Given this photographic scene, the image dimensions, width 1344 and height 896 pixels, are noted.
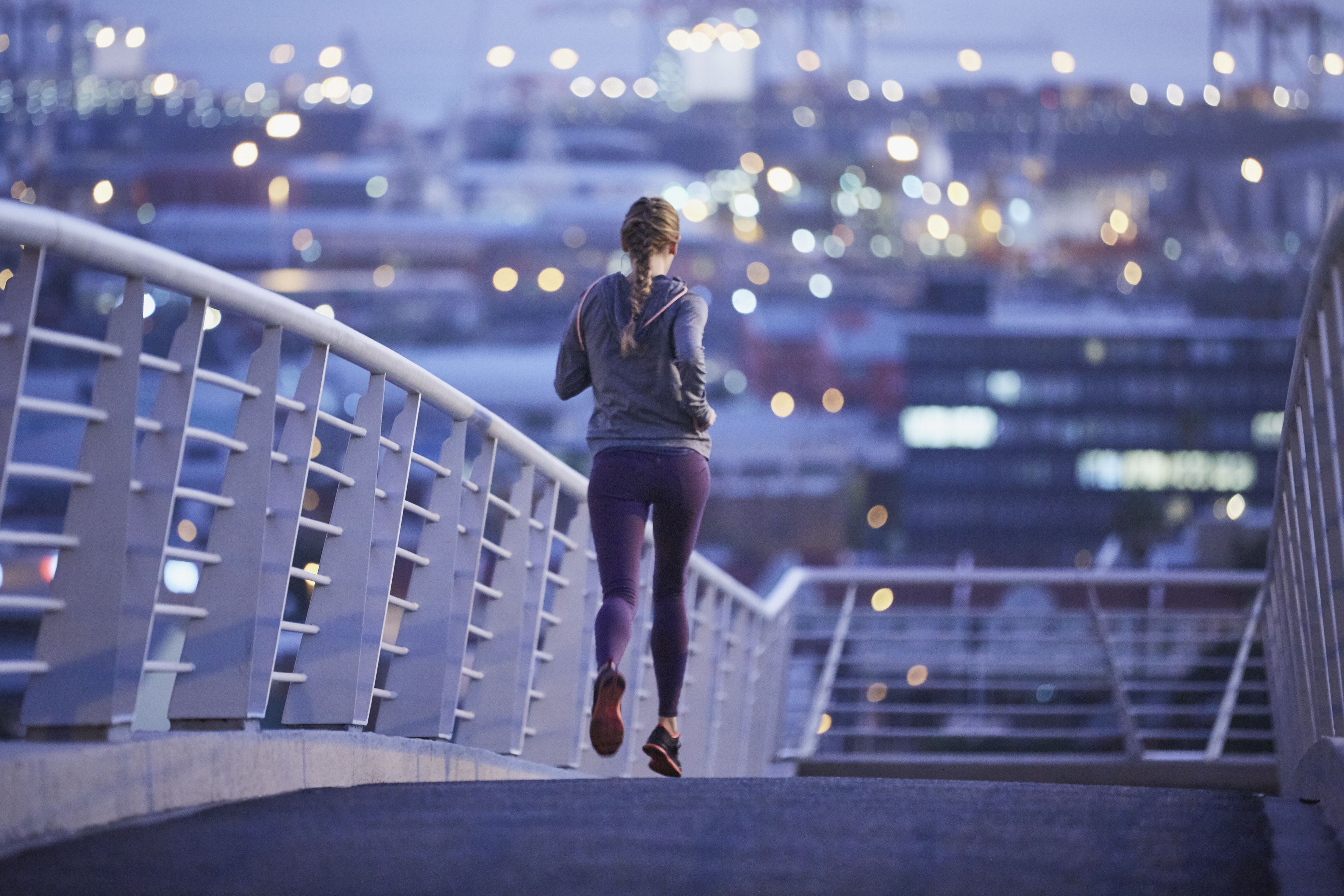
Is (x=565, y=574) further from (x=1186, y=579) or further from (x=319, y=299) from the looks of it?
(x=319, y=299)

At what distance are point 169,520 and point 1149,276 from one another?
89896 millimetres

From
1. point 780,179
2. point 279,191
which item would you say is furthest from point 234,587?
point 780,179

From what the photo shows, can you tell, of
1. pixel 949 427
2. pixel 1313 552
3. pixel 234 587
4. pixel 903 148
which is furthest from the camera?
pixel 903 148

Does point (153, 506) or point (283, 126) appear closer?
point (153, 506)

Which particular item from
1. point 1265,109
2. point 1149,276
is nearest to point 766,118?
point 1265,109

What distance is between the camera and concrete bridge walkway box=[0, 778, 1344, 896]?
1618 millimetres

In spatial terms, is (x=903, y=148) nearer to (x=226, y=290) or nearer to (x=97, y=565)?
(x=226, y=290)

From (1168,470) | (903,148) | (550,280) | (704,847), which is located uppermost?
(903,148)

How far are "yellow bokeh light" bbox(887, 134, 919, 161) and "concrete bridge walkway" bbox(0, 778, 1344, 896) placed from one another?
131m

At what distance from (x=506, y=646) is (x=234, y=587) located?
1.24 meters

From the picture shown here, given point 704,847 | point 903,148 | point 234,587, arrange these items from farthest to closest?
1. point 903,148
2. point 234,587
3. point 704,847

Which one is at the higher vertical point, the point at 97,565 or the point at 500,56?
the point at 500,56

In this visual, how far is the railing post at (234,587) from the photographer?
2.16m

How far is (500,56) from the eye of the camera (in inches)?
5901
